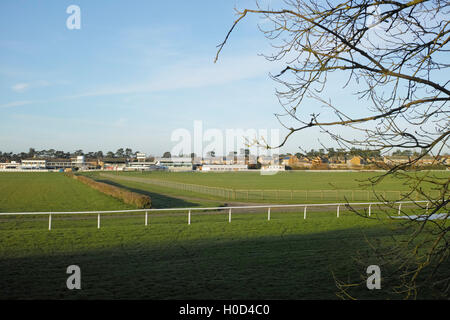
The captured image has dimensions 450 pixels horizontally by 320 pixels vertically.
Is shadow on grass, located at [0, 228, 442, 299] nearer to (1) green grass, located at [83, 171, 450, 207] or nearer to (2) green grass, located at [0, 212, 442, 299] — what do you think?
(2) green grass, located at [0, 212, 442, 299]

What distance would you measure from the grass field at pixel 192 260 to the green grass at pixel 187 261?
0.01m

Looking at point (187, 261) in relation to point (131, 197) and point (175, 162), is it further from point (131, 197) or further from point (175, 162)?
point (175, 162)

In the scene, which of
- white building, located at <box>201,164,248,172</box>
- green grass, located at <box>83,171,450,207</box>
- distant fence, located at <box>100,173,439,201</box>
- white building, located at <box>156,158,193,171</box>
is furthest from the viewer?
white building, located at <box>156,158,193,171</box>

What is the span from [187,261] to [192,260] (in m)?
0.13

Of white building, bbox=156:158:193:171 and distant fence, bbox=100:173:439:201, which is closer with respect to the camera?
distant fence, bbox=100:173:439:201

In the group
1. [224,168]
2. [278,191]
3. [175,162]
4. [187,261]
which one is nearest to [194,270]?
[187,261]

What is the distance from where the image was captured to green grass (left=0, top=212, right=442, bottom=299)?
240 inches

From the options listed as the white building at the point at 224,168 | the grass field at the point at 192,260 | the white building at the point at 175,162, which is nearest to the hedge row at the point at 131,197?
the grass field at the point at 192,260

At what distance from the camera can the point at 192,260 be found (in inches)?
328

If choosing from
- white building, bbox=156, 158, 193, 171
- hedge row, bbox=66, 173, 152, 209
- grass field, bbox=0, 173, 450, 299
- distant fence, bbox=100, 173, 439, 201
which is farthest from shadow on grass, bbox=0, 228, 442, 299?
white building, bbox=156, 158, 193, 171

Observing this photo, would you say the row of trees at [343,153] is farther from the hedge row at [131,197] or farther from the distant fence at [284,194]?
the distant fence at [284,194]

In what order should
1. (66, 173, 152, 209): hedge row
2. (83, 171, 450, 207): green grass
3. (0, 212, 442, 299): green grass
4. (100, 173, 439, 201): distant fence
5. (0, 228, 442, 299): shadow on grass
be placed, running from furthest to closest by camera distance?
(100, 173, 439, 201): distant fence → (83, 171, 450, 207): green grass → (66, 173, 152, 209): hedge row → (0, 212, 442, 299): green grass → (0, 228, 442, 299): shadow on grass

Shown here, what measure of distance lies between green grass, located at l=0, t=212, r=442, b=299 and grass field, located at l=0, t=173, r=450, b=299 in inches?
0.6
